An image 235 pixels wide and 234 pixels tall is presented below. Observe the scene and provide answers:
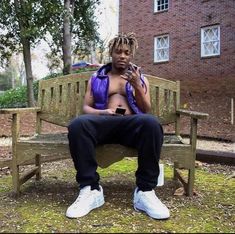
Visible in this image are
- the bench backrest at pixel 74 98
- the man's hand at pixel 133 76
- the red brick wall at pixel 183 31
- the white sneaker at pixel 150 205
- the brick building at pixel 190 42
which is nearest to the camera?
the white sneaker at pixel 150 205

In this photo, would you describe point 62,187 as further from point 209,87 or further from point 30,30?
point 209,87

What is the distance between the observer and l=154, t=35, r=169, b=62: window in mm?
20391

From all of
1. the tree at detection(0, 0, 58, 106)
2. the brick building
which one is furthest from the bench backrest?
the brick building

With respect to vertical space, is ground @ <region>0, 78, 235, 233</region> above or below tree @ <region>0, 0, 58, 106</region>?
below

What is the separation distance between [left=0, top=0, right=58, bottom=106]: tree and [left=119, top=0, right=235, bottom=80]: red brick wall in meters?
8.08

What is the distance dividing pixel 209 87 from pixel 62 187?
15.0 m

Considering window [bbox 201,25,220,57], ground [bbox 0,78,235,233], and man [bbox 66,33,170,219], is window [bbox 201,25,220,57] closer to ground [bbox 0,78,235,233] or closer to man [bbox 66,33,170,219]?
ground [bbox 0,78,235,233]

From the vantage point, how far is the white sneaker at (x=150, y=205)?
9.50 feet

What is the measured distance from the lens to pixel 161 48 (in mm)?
20609

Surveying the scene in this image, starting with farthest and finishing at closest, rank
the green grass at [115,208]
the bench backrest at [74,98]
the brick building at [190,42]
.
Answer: the brick building at [190,42], the bench backrest at [74,98], the green grass at [115,208]

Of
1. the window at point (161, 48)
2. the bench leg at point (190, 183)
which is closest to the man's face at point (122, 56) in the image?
the bench leg at point (190, 183)

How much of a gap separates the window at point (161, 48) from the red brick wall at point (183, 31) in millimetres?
221

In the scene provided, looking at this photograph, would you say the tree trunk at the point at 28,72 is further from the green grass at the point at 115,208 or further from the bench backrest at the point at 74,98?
the bench backrest at the point at 74,98

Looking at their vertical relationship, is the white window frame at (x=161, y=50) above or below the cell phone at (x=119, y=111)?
above
